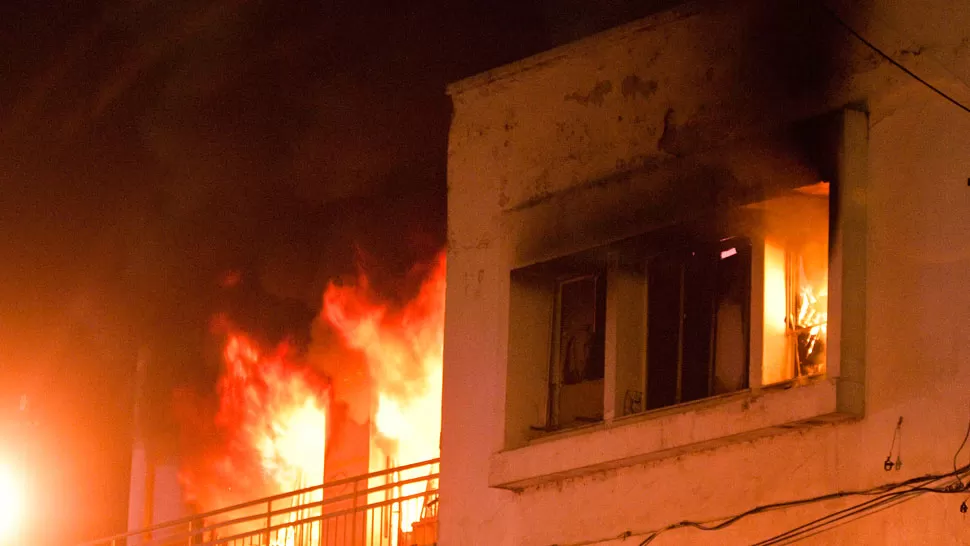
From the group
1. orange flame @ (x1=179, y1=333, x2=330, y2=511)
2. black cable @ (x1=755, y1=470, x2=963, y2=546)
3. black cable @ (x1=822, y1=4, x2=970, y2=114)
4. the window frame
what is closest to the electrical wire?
black cable @ (x1=755, y1=470, x2=963, y2=546)

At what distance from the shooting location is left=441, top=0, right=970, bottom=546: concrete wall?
8.70 meters

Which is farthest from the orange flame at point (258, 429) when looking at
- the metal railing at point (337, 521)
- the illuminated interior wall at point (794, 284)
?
the illuminated interior wall at point (794, 284)

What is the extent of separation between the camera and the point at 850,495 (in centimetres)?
884

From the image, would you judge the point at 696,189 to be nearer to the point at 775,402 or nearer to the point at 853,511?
the point at 775,402

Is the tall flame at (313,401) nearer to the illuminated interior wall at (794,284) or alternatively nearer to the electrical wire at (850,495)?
the electrical wire at (850,495)

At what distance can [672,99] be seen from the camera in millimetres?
10727

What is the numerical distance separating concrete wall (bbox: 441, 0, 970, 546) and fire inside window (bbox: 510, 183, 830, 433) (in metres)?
0.30

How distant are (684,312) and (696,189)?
3.16 feet

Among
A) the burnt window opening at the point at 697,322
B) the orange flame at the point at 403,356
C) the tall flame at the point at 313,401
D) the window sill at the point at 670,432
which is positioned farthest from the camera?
the tall flame at the point at 313,401

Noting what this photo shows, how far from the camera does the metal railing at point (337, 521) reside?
1439cm

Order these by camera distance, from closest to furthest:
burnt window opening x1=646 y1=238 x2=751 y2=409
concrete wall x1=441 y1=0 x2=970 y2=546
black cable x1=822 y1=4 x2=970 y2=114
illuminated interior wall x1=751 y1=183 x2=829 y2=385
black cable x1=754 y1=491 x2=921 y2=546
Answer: black cable x1=754 y1=491 x2=921 y2=546 < concrete wall x1=441 y1=0 x2=970 y2=546 < black cable x1=822 y1=4 x2=970 y2=114 < illuminated interior wall x1=751 y1=183 x2=829 y2=385 < burnt window opening x1=646 y1=238 x2=751 y2=409

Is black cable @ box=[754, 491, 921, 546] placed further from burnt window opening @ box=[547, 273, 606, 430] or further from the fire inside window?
burnt window opening @ box=[547, 273, 606, 430]

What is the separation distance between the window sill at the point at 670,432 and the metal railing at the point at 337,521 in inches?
92.7

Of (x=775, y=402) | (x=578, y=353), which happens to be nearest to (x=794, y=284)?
(x=775, y=402)
